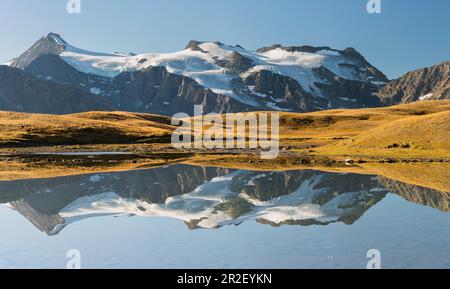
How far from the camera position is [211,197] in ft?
123

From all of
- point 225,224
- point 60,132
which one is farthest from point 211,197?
point 60,132

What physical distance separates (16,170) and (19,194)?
69.1ft

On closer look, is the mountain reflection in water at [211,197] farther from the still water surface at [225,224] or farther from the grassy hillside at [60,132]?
the grassy hillside at [60,132]

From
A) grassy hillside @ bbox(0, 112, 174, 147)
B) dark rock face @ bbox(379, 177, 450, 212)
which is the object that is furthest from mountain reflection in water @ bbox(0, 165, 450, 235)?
grassy hillside @ bbox(0, 112, 174, 147)

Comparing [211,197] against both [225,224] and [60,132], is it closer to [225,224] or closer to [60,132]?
[225,224]

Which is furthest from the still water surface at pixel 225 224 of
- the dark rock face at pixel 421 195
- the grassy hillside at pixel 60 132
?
the grassy hillside at pixel 60 132

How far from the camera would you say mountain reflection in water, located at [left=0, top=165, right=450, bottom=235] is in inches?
1098

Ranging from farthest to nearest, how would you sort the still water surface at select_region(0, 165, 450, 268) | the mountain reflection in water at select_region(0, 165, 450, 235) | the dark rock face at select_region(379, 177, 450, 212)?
the dark rock face at select_region(379, 177, 450, 212), the mountain reflection in water at select_region(0, 165, 450, 235), the still water surface at select_region(0, 165, 450, 268)

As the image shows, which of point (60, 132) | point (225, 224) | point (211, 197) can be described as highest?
point (60, 132)

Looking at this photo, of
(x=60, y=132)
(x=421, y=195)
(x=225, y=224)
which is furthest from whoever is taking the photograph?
(x=60, y=132)

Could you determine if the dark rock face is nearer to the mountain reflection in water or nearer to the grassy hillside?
the mountain reflection in water

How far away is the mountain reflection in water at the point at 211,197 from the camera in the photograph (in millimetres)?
27891
